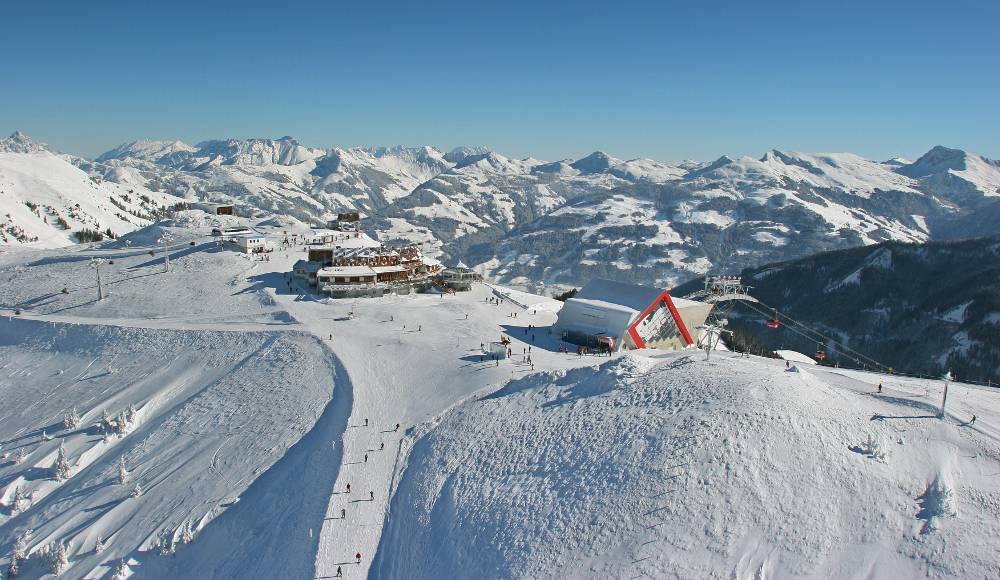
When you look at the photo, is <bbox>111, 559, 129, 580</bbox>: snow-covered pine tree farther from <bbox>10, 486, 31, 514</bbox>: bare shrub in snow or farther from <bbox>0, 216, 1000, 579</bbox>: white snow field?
<bbox>10, 486, 31, 514</bbox>: bare shrub in snow

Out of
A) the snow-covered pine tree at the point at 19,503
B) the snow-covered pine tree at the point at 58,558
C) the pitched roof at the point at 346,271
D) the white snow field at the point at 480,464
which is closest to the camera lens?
the white snow field at the point at 480,464

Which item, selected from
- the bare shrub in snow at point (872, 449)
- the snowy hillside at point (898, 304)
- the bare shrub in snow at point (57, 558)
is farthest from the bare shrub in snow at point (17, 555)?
the snowy hillside at point (898, 304)

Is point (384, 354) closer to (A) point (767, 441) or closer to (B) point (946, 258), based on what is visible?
(A) point (767, 441)

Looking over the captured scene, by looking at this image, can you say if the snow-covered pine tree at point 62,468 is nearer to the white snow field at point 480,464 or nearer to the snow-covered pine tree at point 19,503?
the white snow field at point 480,464

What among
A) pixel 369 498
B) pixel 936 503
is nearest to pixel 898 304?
pixel 936 503

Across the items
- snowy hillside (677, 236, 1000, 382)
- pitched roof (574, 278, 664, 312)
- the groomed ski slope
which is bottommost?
snowy hillside (677, 236, 1000, 382)

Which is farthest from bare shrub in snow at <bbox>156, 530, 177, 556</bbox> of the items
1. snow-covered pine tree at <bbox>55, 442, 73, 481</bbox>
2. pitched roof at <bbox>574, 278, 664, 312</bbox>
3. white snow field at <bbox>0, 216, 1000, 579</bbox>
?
pitched roof at <bbox>574, 278, 664, 312</bbox>

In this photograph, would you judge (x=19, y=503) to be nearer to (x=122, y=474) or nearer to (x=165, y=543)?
(x=122, y=474)
